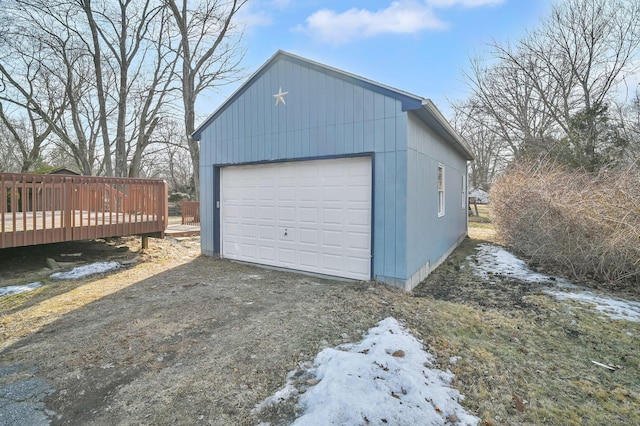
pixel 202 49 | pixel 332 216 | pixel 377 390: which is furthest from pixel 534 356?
pixel 202 49

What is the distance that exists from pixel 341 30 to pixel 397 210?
6997 mm

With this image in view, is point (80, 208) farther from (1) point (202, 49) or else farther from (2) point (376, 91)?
(1) point (202, 49)

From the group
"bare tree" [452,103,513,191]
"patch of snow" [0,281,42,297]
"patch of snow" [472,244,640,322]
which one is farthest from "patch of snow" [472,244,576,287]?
"patch of snow" [0,281,42,297]

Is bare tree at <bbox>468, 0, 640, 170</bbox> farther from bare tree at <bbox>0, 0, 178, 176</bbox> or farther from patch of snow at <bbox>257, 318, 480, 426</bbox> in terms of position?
bare tree at <bbox>0, 0, 178, 176</bbox>

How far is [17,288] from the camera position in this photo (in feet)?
16.4

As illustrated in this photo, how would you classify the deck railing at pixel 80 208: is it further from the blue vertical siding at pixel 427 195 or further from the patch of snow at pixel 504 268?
the patch of snow at pixel 504 268

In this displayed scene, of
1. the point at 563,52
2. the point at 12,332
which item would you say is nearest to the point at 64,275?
the point at 12,332

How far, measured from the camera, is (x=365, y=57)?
1089 centimetres

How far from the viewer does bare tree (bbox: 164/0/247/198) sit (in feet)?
45.6

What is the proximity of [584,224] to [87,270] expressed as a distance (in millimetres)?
8845

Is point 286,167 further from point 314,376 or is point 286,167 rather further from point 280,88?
point 314,376

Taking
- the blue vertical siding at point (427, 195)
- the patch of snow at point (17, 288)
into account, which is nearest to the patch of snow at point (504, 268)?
the blue vertical siding at point (427, 195)

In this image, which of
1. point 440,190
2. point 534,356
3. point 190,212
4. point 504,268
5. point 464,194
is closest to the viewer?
point 534,356

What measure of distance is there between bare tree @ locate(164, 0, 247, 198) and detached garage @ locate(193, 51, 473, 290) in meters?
6.79
